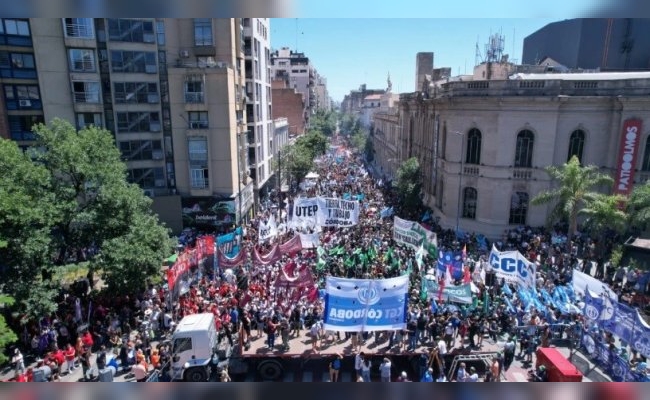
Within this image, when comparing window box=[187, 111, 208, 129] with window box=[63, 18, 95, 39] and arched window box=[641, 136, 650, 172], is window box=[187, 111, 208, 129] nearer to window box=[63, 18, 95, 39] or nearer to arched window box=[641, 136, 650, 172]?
window box=[63, 18, 95, 39]

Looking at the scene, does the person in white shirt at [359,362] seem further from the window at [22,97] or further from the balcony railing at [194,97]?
the window at [22,97]

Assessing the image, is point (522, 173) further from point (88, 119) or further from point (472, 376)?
point (88, 119)

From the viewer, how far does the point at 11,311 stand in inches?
717

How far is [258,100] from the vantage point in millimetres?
47719

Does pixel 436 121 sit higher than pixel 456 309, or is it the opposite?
pixel 436 121

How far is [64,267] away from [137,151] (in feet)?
57.5

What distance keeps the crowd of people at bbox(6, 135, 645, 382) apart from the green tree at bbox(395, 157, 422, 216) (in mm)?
14837

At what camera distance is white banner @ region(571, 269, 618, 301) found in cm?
1609

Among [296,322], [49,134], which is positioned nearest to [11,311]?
[49,134]

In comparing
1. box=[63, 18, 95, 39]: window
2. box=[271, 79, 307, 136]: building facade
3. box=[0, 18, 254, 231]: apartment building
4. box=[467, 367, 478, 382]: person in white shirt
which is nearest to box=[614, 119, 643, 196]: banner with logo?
box=[467, 367, 478, 382]: person in white shirt

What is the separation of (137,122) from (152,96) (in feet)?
7.88

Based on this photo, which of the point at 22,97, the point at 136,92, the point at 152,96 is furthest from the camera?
the point at 152,96

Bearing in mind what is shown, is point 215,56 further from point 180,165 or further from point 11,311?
point 11,311

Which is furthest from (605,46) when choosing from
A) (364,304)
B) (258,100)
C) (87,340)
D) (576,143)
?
(87,340)
